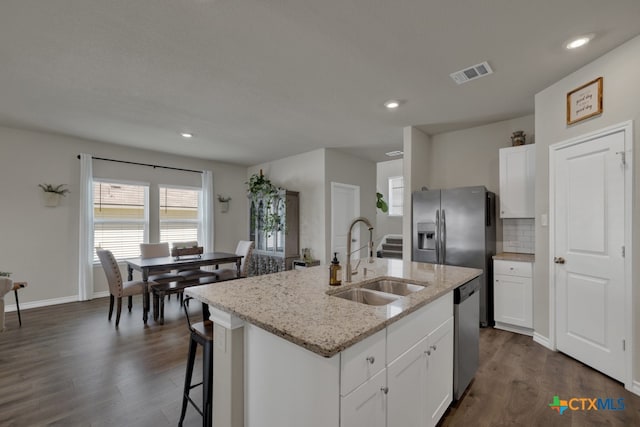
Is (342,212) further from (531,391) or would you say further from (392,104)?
(531,391)

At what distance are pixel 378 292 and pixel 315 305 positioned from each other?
1.79ft

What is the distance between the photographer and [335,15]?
190 cm

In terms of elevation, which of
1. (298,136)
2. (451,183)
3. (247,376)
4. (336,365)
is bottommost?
(247,376)

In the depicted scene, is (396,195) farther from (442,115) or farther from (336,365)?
(336,365)

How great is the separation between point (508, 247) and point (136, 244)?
19.9ft

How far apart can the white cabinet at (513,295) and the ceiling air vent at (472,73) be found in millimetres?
2079

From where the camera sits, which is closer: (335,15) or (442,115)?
(335,15)

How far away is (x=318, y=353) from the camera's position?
0.94m

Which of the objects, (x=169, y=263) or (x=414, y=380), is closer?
(x=414, y=380)

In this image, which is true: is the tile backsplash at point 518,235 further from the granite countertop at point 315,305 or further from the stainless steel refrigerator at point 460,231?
the granite countertop at point 315,305

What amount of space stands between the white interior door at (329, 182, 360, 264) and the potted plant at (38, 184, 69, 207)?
440 cm

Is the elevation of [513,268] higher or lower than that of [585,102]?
lower

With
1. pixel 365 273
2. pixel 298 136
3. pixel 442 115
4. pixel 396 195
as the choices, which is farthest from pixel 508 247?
pixel 396 195

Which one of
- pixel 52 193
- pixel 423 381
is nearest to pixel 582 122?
pixel 423 381
